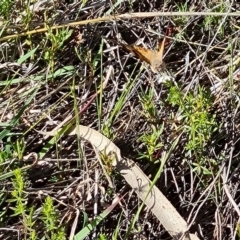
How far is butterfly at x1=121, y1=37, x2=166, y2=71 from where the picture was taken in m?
2.11

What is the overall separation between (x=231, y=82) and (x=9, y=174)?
2.71 feet

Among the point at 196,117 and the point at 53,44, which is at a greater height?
the point at 53,44

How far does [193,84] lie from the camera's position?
2115 mm

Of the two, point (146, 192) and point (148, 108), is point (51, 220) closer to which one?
point (146, 192)

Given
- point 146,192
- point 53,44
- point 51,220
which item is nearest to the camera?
point 51,220

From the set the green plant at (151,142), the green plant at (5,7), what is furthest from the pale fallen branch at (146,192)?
the green plant at (5,7)

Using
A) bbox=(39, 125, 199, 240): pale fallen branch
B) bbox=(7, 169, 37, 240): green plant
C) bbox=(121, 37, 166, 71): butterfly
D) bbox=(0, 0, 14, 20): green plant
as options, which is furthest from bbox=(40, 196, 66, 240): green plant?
bbox=(0, 0, 14, 20): green plant

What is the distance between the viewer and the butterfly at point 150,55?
211cm

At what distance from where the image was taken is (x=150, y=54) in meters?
2.16

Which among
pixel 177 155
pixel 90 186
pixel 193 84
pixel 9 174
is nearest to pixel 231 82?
pixel 193 84

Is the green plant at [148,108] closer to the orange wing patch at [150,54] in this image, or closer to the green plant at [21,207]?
the orange wing patch at [150,54]

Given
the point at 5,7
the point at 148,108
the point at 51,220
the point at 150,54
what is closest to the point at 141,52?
the point at 150,54

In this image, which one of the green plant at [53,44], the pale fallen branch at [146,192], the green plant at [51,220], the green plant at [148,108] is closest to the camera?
the green plant at [51,220]

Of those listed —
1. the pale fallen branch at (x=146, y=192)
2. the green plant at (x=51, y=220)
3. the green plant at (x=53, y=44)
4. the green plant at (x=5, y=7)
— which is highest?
the green plant at (x=5, y=7)
